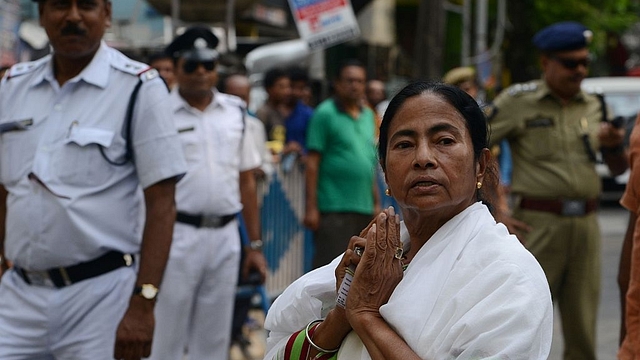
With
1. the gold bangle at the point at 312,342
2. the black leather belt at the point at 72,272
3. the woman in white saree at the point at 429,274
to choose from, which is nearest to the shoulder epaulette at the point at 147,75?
the black leather belt at the point at 72,272

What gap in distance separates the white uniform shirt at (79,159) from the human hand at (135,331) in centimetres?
25

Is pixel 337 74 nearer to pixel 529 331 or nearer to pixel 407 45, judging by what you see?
pixel 529 331

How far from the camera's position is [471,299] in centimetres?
276

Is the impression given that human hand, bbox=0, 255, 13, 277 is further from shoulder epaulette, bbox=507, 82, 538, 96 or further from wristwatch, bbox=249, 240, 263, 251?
shoulder epaulette, bbox=507, 82, 538, 96

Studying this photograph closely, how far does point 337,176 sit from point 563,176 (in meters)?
2.04

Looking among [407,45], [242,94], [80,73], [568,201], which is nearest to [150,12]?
[242,94]

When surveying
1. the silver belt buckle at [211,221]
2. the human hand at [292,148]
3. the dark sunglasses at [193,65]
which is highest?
the dark sunglasses at [193,65]

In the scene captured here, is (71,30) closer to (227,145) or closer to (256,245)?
(227,145)

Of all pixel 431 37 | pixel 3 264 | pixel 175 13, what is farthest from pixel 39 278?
pixel 431 37

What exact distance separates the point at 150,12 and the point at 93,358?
1044 centimetres

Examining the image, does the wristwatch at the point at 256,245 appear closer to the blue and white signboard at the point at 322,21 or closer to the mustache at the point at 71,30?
the mustache at the point at 71,30

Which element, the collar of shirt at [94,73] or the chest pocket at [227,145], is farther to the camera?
the chest pocket at [227,145]

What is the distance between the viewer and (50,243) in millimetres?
4238

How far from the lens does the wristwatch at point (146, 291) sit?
425cm
